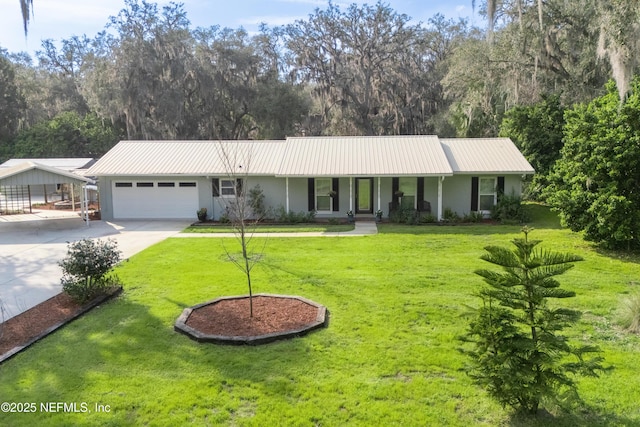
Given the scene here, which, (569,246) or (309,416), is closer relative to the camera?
(309,416)

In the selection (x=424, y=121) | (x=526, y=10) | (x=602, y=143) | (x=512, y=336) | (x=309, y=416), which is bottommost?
(x=309, y=416)

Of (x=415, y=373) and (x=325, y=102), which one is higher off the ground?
(x=325, y=102)

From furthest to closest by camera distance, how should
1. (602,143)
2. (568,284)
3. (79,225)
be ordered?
(79,225) < (602,143) < (568,284)

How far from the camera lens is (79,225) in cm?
1778

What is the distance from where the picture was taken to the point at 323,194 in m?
18.4

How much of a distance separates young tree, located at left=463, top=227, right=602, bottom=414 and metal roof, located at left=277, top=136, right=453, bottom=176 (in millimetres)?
12793

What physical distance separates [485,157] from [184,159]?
12.2m

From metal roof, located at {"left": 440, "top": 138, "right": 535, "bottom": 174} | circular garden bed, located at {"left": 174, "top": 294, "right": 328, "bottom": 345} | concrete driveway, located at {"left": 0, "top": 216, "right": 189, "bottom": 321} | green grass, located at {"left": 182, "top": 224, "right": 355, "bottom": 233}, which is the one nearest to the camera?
circular garden bed, located at {"left": 174, "top": 294, "right": 328, "bottom": 345}

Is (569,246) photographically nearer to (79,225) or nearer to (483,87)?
(483,87)

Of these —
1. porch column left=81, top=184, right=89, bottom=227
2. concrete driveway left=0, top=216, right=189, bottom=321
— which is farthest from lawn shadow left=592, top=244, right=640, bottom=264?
porch column left=81, top=184, right=89, bottom=227

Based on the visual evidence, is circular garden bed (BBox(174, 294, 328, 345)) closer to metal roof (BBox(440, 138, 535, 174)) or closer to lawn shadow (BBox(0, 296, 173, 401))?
lawn shadow (BBox(0, 296, 173, 401))

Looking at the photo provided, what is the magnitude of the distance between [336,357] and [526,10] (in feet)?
58.0

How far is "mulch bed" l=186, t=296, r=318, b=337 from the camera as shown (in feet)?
22.1

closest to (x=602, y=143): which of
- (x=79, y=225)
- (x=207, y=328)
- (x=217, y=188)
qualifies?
(x=207, y=328)
